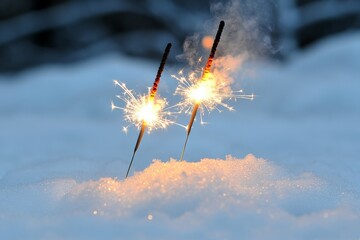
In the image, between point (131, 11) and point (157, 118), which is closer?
point (157, 118)

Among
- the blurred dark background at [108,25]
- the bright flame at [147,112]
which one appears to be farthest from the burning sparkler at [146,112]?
the blurred dark background at [108,25]

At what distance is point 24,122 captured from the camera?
441 centimetres

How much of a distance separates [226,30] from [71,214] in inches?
35.5

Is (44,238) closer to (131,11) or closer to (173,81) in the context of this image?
(173,81)

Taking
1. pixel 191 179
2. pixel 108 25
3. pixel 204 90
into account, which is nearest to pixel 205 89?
pixel 204 90

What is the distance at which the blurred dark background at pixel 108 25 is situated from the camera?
8.16m

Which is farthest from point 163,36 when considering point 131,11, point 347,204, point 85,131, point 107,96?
point 347,204

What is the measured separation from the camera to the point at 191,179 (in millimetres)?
1733

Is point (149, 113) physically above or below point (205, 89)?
below

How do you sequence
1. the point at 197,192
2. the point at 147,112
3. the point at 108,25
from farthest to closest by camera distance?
the point at 108,25
the point at 147,112
the point at 197,192

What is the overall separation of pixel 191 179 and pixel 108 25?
682 centimetres

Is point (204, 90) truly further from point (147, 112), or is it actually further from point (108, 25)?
point (108, 25)

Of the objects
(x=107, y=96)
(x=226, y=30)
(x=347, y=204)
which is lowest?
(x=347, y=204)

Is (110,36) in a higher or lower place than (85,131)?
higher
